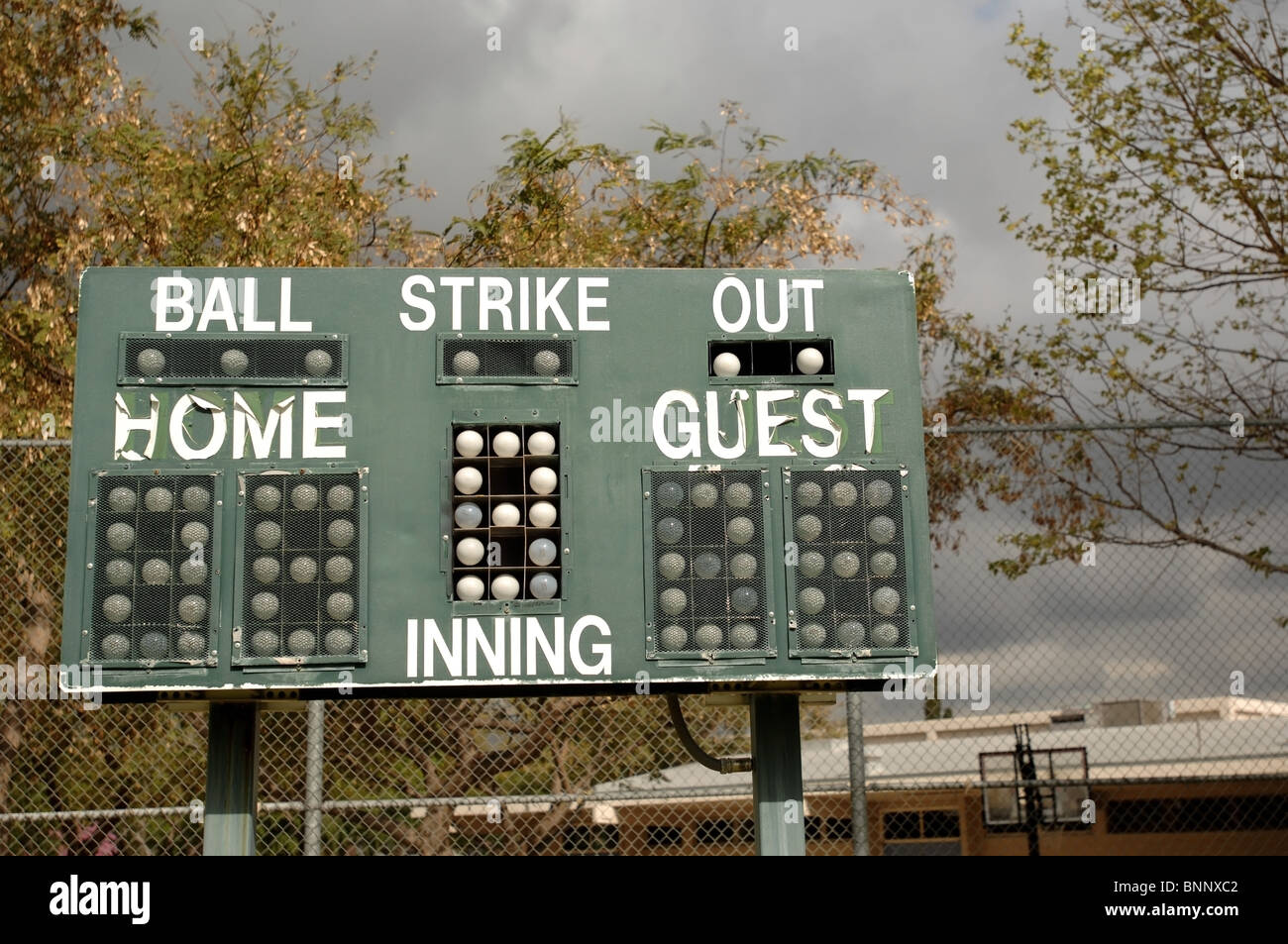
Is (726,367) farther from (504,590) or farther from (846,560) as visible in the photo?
(504,590)

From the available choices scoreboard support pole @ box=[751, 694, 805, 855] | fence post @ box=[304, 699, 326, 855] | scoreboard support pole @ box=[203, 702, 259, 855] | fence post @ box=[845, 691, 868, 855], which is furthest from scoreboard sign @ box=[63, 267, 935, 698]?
fence post @ box=[304, 699, 326, 855]

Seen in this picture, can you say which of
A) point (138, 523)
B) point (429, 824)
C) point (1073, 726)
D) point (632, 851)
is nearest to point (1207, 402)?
point (1073, 726)

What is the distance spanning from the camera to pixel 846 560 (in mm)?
6016

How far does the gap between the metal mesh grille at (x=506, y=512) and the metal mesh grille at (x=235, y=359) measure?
0.65 m

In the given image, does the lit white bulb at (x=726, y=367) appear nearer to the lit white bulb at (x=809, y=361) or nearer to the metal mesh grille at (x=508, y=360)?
the lit white bulb at (x=809, y=361)

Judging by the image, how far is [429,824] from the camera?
942 centimetres

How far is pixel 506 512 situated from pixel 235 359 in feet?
4.37

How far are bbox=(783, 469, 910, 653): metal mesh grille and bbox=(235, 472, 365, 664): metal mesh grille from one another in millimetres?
1801

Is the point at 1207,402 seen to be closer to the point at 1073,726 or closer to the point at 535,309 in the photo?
the point at 1073,726

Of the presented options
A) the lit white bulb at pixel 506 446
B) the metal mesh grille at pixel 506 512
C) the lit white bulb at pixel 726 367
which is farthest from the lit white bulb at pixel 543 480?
the lit white bulb at pixel 726 367

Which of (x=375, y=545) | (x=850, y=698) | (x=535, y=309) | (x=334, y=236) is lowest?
(x=850, y=698)

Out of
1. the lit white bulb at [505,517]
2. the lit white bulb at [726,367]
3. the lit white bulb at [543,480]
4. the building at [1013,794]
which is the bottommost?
the building at [1013,794]

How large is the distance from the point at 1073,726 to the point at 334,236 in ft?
23.9

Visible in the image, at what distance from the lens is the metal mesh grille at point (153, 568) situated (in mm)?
5773
